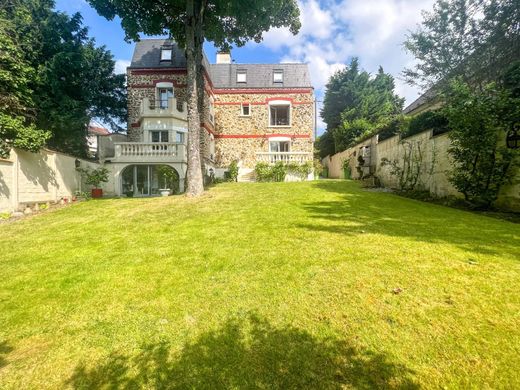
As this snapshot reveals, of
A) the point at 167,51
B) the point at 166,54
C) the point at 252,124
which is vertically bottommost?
the point at 252,124

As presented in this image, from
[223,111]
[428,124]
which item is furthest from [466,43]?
[223,111]

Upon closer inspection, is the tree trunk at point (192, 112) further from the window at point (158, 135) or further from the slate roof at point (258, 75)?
the slate roof at point (258, 75)

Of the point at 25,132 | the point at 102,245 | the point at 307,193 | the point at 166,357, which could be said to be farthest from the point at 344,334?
the point at 25,132

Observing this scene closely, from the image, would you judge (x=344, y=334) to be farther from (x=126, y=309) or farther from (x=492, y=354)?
(x=126, y=309)

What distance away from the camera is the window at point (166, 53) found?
2034 cm

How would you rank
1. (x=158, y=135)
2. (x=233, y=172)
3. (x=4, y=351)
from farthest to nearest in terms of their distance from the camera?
1. (x=233, y=172)
2. (x=158, y=135)
3. (x=4, y=351)

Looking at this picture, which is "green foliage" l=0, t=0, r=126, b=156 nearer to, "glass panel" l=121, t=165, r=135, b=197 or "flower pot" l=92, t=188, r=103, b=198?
"flower pot" l=92, t=188, r=103, b=198

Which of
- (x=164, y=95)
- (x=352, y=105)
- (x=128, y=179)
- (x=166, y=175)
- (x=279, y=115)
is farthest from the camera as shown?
(x=352, y=105)

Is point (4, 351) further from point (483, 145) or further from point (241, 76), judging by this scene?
point (241, 76)

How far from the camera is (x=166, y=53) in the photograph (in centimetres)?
2044

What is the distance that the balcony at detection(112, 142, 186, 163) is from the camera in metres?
15.2

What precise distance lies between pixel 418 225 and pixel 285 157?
47.8 ft

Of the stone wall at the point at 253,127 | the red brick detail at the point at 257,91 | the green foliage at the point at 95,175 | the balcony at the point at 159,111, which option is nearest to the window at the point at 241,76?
the red brick detail at the point at 257,91

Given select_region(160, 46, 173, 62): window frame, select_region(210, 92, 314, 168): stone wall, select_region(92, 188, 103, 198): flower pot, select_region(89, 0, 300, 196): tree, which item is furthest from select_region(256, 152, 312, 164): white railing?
select_region(92, 188, 103, 198): flower pot
